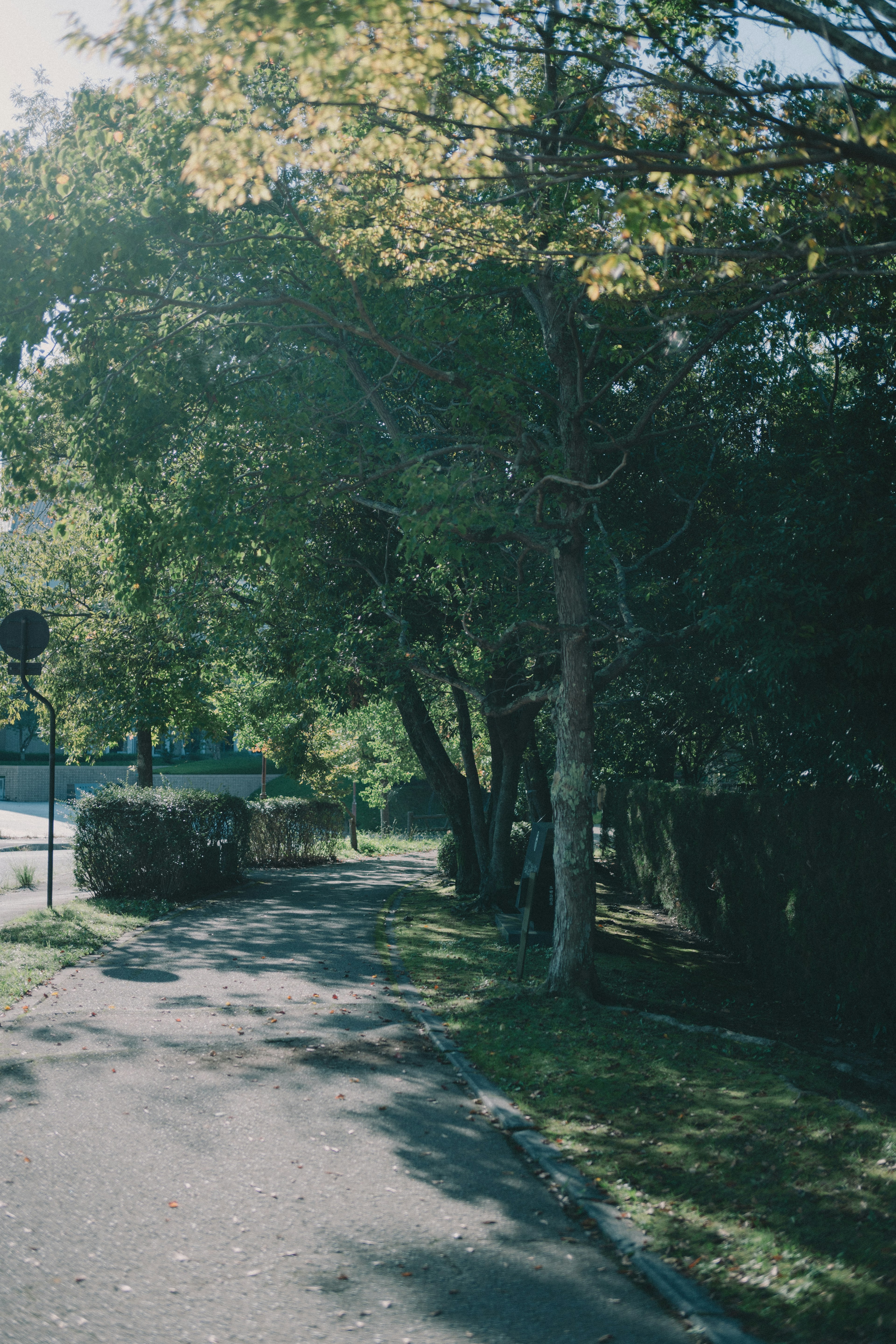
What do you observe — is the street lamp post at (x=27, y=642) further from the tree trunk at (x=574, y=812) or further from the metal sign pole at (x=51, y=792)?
the tree trunk at (x=574, y=812)

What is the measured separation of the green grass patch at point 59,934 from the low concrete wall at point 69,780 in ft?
124

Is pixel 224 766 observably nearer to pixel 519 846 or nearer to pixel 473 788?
pixel 519 846

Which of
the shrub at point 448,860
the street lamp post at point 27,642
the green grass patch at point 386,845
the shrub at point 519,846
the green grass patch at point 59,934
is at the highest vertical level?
the street lamp post at point 27,642

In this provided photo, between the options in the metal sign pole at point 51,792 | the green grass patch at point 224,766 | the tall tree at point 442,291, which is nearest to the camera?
the tall tree at point 442,291

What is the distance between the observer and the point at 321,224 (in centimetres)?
1046

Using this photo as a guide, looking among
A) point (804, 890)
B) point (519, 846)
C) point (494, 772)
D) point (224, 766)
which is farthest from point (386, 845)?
point (804, 890)

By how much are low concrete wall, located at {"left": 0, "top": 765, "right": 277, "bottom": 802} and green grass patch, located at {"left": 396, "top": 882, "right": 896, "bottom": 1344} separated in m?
44.9

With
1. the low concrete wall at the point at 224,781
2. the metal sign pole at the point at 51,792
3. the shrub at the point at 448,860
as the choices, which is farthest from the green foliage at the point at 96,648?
the low concrete wall at the point at 224,781

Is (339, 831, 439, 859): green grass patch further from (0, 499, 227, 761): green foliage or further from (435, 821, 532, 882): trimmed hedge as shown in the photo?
(0, 499, 227, 761): green foliage

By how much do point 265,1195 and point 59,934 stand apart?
26.2ft

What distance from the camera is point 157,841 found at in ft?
53.7

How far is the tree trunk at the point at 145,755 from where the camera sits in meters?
25.7

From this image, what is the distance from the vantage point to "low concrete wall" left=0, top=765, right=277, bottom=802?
5484 cm

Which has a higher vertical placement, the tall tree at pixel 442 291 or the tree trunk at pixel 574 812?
the tall tree at pixel 442 291
